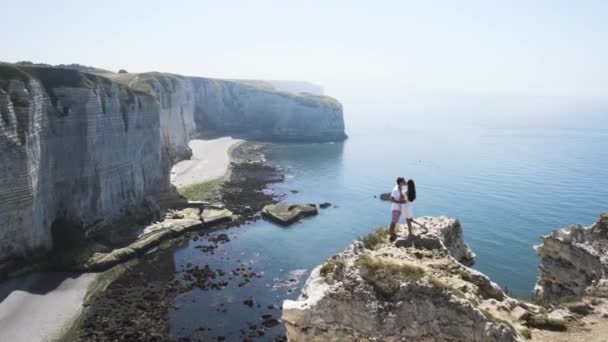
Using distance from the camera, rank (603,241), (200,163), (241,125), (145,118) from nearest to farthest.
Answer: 1. (603,241)
2. (145,118)
3. (200,163)
4. (241,125)

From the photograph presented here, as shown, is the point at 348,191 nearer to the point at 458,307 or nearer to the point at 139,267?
the point at 139,267

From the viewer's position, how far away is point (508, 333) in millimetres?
9906

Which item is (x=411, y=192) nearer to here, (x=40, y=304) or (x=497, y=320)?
(x=497, y=320)

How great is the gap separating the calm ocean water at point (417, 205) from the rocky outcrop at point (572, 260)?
17344 millimetres

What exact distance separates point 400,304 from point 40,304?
101ft

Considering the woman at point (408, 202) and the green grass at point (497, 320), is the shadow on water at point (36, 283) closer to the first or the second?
the woman at point (408, 202)

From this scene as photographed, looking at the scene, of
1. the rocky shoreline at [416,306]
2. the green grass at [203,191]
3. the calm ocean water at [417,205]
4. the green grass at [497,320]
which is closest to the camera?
the green grass at [497,320]

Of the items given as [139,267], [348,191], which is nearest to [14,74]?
[139,267]

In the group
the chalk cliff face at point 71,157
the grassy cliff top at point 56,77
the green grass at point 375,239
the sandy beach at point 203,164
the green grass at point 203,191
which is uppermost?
the grassy cliff top at point 56,77

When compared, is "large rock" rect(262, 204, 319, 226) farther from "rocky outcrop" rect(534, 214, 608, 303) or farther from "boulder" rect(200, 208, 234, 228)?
"rocky outcrop" rect(534, 214, 608, 303)

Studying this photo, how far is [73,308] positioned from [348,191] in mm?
49697

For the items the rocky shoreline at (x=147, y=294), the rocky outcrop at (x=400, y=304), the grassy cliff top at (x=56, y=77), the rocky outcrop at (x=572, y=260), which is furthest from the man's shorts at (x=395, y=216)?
the grassy cliff top at (x=56, y=77)

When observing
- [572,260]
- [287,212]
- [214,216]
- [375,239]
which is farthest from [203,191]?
[375,239]

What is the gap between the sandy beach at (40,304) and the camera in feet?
96.3
